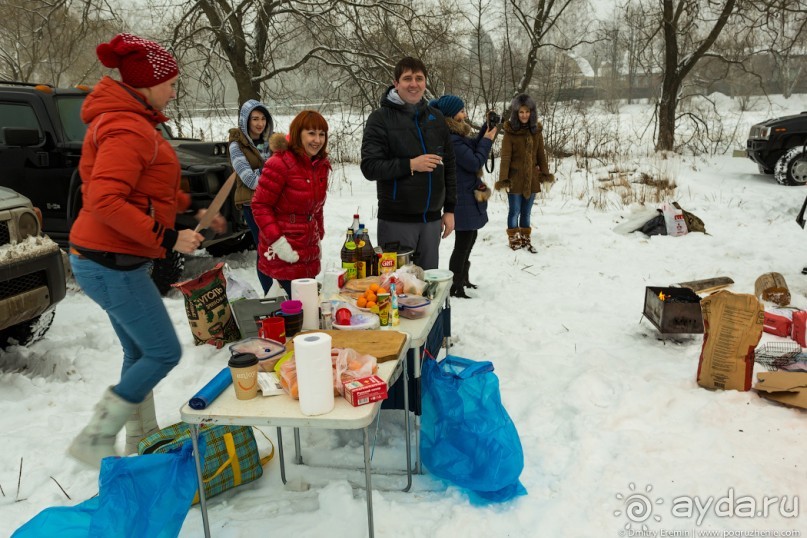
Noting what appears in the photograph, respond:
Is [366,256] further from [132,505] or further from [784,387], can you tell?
[784,387]

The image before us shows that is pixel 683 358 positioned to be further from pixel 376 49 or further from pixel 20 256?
pixel 376 49

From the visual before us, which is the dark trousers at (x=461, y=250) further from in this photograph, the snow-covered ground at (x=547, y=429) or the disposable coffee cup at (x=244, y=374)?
the disposable coffee cup at (x=244, y=374)

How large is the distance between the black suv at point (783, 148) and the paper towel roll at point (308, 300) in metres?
11.4

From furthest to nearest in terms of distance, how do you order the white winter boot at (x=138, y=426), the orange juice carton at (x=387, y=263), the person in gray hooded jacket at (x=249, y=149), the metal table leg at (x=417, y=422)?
the person in gray hooded jacket at (x=249, y=149) → the orange juice carton at (x=387, y=263) → the white winter boot at (x=138, y=426) → the metal table leg at (x=417, y=422)

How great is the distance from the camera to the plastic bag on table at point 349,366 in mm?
2138

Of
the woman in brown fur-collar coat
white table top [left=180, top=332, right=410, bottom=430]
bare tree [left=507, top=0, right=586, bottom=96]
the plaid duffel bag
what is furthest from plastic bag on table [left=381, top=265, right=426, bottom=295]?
bare tree [left=507, top=0, right=586, bottom=96]

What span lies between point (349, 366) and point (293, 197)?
1816 millimetres

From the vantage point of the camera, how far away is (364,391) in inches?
80.1

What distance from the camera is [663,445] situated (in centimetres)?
303

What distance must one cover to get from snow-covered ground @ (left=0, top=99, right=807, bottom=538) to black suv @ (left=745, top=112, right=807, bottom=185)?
5.52 meters

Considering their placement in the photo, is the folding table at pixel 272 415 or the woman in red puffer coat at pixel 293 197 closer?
the folding table at pixel 272 415

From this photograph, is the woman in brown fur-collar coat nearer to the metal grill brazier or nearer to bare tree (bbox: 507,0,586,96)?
Result: the metal grill brazier

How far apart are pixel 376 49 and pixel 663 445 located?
9983 millimetres
